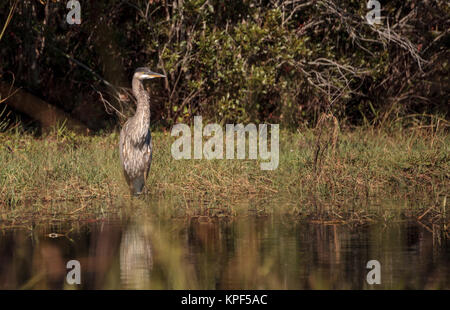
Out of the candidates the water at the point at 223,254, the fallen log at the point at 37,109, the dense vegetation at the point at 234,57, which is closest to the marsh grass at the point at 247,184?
the water at the point at 223,254

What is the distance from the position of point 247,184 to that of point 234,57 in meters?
5.06

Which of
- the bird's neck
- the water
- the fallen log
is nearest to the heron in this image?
the bird's neck

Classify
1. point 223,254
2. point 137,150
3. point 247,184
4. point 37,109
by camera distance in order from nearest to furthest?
point 223,254
point 247,184
point 137,150
point 37,109

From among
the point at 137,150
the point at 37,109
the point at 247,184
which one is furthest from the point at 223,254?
the point at 37,109

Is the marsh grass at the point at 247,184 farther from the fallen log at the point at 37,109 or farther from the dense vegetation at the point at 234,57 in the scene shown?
the fallen log at the point at 37,109

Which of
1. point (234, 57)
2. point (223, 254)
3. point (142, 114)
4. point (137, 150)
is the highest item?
point (234, 57)

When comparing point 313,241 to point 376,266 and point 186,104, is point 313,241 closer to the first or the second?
point 376,266

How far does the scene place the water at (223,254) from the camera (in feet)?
19.2

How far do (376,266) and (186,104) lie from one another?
10.2 metres

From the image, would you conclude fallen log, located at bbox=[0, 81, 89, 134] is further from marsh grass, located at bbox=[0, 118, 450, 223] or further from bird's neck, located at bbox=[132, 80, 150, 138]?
bird's neck, located at bbox=[132, 80, 150, 138]

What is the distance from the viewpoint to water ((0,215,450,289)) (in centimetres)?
585

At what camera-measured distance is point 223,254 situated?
671 centimetres

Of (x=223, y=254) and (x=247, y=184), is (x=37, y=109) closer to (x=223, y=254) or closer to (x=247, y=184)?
(x=247, y=184)

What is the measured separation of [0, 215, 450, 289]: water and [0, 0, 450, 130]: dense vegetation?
6.84 m
